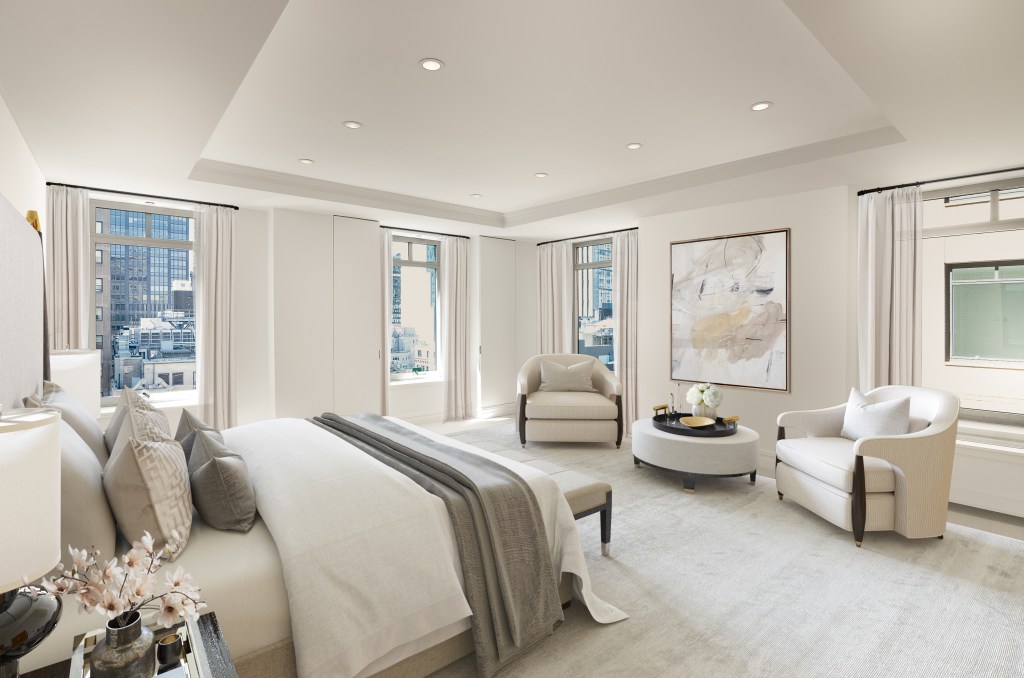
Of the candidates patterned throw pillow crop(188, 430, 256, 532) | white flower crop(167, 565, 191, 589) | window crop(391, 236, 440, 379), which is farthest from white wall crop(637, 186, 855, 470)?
white flower crop(167, 565, 191, 589)

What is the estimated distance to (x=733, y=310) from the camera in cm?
505

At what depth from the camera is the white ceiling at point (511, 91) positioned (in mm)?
2039

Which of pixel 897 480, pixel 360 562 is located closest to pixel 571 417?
pixel 897 480

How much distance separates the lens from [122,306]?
484cm

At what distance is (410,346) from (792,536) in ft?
16.5

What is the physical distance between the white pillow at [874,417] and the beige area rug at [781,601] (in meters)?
0.66

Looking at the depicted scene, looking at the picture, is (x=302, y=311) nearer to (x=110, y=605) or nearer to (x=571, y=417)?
(x=571, y=417)

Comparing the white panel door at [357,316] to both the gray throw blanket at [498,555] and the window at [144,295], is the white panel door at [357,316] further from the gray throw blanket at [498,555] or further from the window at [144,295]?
the gray throw blanket at [498,555]

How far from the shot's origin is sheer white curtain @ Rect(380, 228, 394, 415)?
6.26 metres

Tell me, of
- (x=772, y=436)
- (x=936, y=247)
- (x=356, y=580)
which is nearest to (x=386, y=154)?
(x=356, y=580)

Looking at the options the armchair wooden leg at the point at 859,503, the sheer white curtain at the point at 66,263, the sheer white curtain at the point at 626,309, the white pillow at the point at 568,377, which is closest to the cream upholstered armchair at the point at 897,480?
the armchair wooden leg at the point at 859,503

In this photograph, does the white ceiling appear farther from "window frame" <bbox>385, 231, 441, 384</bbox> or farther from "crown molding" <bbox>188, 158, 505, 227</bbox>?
"window frame" <bbox>385, 231, 441, 384</bbox>

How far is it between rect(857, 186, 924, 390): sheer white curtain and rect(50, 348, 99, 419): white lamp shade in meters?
5.75

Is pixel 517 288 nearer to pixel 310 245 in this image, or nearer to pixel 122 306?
pixel 310 245
